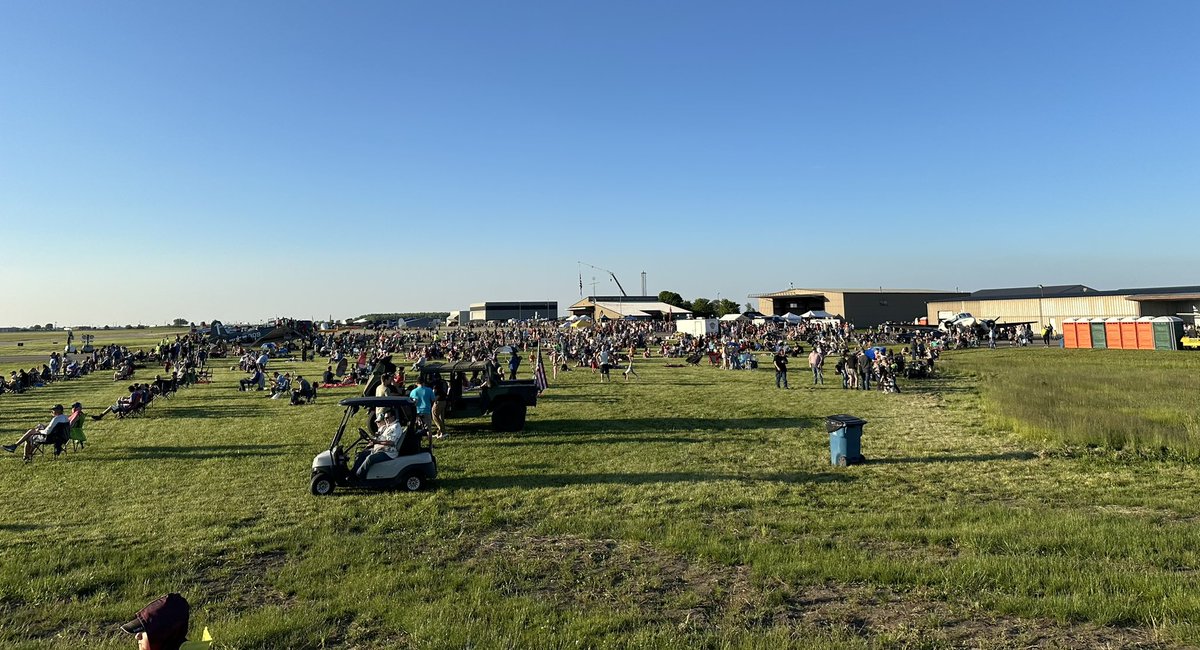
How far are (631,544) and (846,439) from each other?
17.4ft

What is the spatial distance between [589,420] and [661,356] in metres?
24.2

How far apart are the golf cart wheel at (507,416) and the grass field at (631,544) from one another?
939mm

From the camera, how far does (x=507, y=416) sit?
1445cm

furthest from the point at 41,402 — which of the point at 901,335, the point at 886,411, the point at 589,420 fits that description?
the point at 901,335

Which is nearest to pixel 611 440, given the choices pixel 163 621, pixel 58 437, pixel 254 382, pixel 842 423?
pixel 842 423

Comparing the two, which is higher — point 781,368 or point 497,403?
point 497,403

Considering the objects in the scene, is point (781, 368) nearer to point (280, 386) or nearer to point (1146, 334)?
point (280, 386)

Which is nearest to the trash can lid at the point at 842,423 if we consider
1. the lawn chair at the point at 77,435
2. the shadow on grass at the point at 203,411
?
the lawn chair at the point at 77,435

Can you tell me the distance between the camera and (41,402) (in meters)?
22.4

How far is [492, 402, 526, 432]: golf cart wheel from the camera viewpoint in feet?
47.2

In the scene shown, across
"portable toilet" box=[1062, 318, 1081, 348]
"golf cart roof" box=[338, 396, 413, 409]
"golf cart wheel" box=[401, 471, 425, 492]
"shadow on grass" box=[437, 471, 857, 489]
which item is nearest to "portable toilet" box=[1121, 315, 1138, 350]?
"portable toilet" box=[1062, 318, 1081, 348]

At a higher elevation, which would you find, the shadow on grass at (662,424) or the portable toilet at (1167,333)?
the portable toilet at (1167,333)

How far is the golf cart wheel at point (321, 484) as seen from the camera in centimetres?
905

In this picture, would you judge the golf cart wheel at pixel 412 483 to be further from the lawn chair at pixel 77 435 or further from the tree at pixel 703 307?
the tree at pixel 703 307
